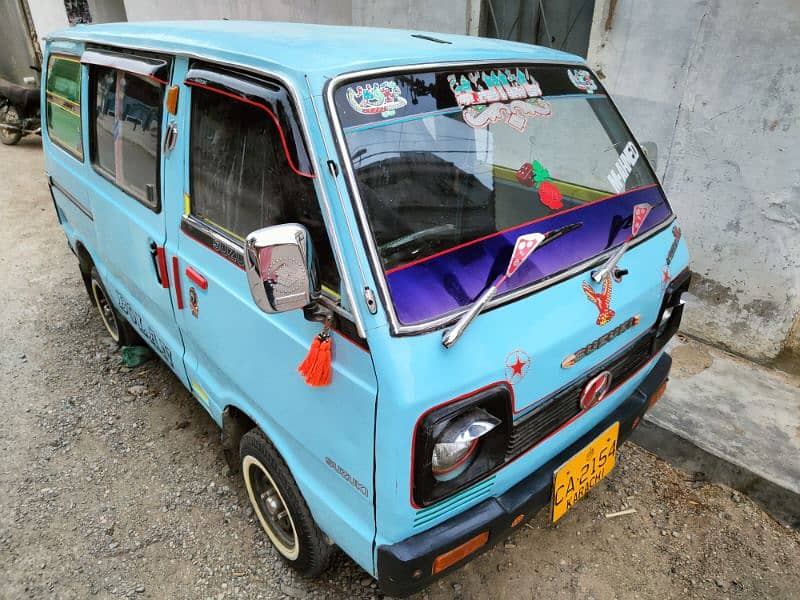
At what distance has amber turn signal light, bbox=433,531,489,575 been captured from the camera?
164 centimetres

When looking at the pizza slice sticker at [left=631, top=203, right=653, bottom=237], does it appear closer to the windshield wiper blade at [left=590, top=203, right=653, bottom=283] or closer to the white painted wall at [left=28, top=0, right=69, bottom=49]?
the windshield wiper blade at [left=590, top=203, right=653, bottom=283]

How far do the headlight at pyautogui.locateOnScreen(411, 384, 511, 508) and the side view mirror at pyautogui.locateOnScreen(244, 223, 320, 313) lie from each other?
0.47 metres

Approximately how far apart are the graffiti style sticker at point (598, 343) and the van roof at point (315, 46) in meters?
1.07

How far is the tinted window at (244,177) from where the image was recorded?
65.5 inches

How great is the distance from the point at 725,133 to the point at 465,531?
9.86 ft

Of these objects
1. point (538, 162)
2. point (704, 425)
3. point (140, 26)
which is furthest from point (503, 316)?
point (140, 26)

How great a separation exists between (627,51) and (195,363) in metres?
3.33

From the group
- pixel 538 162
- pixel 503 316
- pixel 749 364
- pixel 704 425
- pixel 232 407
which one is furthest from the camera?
pixel 749 364

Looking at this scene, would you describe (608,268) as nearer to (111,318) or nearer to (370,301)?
(370,301)

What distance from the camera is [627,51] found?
3.67 m

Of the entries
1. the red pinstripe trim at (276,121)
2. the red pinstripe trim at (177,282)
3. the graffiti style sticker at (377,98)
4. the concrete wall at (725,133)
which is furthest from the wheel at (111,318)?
the concrete wall at (725,133)

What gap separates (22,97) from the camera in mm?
9078

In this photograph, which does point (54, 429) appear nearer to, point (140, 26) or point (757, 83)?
point (140, 26)

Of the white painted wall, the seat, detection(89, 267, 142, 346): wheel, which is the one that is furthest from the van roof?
the white painted wall
